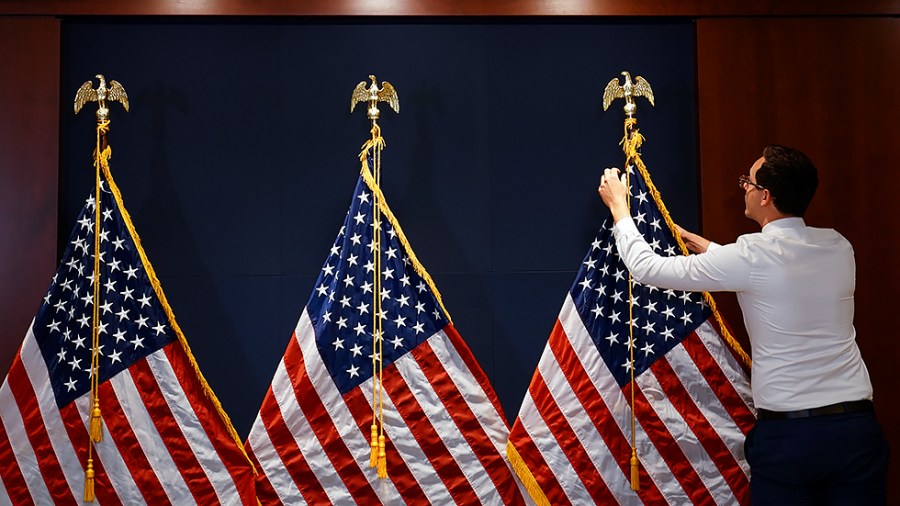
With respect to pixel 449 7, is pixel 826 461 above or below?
below

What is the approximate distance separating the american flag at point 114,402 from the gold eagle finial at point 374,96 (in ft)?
3.04

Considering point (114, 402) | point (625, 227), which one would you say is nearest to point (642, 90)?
point (625, 227)

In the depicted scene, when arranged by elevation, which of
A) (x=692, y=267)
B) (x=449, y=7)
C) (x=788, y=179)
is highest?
(x=449, y=7)

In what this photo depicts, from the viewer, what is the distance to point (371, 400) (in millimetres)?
3137

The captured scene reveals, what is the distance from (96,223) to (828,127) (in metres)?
2.69

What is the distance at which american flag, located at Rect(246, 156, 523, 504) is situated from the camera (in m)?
3.10

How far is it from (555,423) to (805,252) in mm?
1010

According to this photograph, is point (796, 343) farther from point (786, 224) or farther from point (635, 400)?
point (635, 400)

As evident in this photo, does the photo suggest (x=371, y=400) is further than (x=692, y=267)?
Yes

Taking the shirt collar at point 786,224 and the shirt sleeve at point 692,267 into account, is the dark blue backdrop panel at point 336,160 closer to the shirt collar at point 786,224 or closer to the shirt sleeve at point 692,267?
the shirt sleeve at point 692,267

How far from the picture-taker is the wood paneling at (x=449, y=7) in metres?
3.37

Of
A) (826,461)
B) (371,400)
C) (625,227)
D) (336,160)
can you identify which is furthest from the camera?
(336,160)

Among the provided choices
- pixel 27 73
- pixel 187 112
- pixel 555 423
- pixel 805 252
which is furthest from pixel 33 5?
pixel 805 252

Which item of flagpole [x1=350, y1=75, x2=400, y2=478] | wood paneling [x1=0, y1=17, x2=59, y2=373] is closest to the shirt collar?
flagpole [x1=350, y1=75, x2=400, y2=478]
